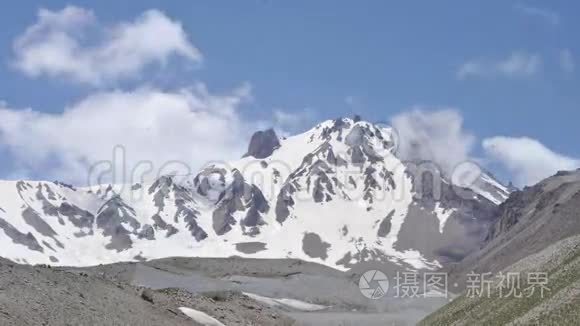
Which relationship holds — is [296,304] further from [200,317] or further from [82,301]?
[82,301]

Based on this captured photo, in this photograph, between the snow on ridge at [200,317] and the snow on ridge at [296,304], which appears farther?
the snow on ridge at [296,304]

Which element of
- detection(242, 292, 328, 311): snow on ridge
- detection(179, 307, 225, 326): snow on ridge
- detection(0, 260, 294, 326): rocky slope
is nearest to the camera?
detection(0, 260, 294, 326): rocky slope

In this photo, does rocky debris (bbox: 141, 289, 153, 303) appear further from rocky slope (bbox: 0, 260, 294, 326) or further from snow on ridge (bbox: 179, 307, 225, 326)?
snow on ridge (bbox: 179, 307, 225, 326)

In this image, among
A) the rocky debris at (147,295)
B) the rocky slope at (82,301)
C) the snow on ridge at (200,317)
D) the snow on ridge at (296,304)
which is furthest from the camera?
the snow on ridge at (296,304)

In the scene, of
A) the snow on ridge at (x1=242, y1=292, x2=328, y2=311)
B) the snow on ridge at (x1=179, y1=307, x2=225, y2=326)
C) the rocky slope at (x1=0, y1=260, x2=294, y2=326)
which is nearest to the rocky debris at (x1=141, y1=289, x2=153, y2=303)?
the rocky slope at (x1=0, y1=260, x2=294, y2=326)

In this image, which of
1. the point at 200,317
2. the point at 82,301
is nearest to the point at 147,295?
the point at 200,317

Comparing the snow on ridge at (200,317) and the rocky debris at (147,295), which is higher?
the rocky debris at (147,295)

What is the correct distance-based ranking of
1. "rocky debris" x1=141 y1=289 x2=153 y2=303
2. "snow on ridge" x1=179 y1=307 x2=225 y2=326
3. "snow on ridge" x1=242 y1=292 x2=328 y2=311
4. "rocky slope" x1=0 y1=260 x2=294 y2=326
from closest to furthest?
"rocky slope" x1=0 y1=260 x2=294 y2=326 < "rocky debris" x1=141 y1=289 x2=153 y2=303 < "snow on ridge" x1=179 y1=307 x2=225 y2=326 < "snow on ridge" x1=242 y1=292 x2=328 y2=311

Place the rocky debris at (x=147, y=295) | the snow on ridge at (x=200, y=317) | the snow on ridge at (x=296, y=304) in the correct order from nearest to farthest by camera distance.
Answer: the rocky debris at (x=147, y=295) < the snow on ridge at (x=200, y=317) < the snow on ridge at (x=296, y=304)

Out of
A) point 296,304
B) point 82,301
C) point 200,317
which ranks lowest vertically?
point 82,301

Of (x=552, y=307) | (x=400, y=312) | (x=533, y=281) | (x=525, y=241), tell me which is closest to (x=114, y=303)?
(x=552, y=307)

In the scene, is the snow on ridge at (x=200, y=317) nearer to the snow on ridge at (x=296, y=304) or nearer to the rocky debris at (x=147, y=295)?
the rocky debris at (x=147, y=295)

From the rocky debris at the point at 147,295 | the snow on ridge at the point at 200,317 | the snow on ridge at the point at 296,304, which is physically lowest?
the snow on ridge at the point at 200,317

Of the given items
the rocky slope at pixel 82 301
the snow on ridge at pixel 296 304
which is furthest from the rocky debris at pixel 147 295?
the snow on ridge at pixel 296 304
